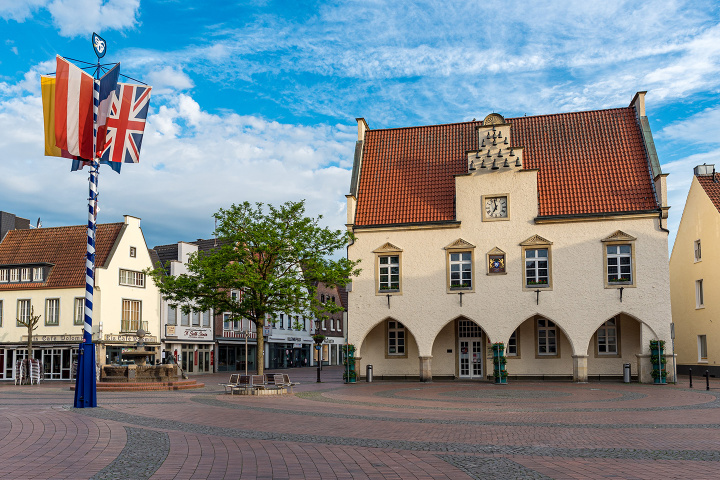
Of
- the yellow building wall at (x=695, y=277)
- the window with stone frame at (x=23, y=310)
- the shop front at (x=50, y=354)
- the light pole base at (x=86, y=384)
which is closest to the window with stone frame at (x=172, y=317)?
the shop front at (x=50, y=354)

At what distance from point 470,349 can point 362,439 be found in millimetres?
23164

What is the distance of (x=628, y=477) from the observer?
873 centimetres

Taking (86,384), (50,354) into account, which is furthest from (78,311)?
(86,384)

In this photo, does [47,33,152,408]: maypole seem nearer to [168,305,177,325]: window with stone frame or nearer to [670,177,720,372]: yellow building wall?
[168,305,177,325]: window with stone frame

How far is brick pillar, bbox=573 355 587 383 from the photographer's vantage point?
3155 cm

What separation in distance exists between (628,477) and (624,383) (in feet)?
78.7

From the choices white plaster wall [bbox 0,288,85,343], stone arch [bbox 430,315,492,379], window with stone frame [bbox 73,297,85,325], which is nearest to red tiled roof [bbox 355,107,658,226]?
stone arch [bbox 430,315,492,379]

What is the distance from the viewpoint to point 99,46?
19.7 metres

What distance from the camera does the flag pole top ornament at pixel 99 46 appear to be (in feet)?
64.0

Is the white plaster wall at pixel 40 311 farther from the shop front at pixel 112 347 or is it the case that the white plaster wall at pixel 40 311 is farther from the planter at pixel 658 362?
the planter at pixel 658 362

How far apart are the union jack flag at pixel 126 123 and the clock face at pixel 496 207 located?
60.5ft

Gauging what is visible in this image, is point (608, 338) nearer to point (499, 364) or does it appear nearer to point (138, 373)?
point (499, 364)

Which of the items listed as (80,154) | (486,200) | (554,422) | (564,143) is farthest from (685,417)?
(564,143)

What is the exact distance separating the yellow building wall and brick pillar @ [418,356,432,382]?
52.1 feet
